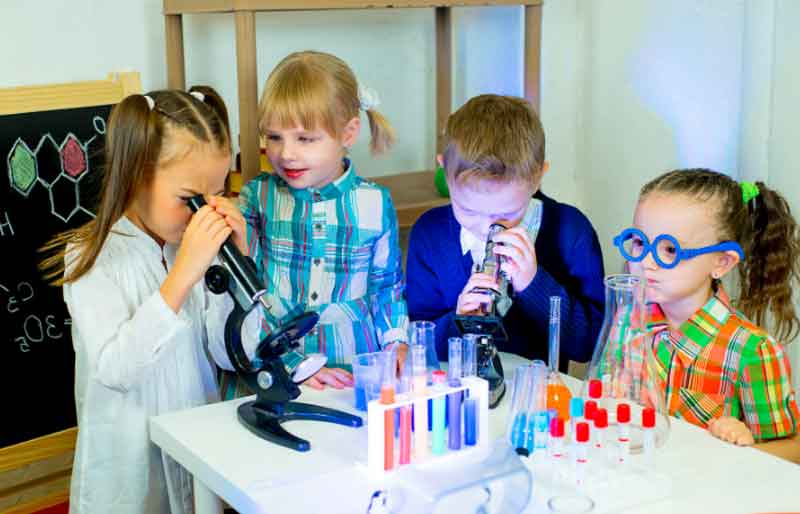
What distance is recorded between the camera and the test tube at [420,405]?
1.54 metres

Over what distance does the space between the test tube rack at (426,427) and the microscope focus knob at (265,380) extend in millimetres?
256

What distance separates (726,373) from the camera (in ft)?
6.08

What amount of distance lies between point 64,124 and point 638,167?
→ 1.69m

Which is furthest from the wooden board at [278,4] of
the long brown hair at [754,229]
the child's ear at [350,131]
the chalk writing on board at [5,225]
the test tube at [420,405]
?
the test tube at [420,405]

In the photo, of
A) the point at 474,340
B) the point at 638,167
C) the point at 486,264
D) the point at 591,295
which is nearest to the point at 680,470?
the point at 474,340

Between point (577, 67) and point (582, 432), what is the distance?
2165 millimetres

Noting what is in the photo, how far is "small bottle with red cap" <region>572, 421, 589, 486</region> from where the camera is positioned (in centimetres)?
149

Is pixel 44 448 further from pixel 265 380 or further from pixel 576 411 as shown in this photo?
pixel 576 411

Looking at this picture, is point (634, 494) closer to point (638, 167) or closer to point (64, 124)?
point (64, 124)

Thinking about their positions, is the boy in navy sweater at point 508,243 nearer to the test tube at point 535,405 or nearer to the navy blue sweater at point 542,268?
the navy blue sweater at point 542,268

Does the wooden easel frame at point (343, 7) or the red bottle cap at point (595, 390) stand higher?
the wooden easel frame at point (343, 7)

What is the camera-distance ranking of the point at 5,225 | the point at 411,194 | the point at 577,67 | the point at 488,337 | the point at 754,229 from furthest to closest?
the point at 577,67 < the point at 411,194 < the point at 5,225 < the point at 754,229 < the point at 488,337

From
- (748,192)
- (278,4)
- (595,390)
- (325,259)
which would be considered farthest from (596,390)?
(278,4)

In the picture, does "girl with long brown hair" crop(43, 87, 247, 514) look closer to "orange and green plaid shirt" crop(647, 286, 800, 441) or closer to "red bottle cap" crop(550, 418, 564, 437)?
"red bottle cap" crop(550, 418, 564, 437)
